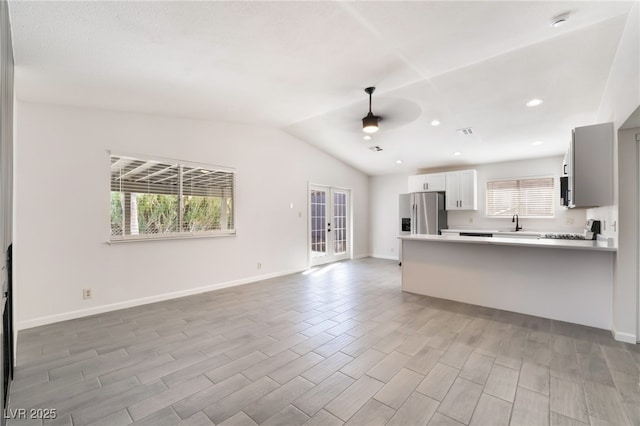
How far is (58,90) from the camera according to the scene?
306 centimetres

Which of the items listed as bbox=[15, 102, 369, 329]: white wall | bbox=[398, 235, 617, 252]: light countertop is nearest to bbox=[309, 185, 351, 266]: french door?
bbox=[15, 102, 369, 329]: white wall

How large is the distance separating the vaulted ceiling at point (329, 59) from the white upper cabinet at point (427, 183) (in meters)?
2.03

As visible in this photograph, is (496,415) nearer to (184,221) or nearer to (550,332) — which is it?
(550,332)

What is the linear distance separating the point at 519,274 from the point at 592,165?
1.51 meters

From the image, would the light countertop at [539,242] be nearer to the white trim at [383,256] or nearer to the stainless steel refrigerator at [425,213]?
the stainless steel refrigerator at [425,213]

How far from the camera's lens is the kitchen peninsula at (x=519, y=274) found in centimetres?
320

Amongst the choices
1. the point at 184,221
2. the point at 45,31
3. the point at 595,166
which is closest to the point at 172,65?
the point at 45,31

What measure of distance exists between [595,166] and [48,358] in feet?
19.2

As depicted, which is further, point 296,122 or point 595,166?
point 296,122

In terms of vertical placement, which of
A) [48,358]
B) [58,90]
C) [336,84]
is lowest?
[48,358]

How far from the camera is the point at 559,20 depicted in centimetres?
241

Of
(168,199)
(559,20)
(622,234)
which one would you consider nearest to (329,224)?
(168,199)

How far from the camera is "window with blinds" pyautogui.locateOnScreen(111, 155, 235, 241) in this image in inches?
154

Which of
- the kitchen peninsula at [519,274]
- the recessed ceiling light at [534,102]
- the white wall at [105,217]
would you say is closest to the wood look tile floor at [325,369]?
the kitchen peninsula at [519,274]
